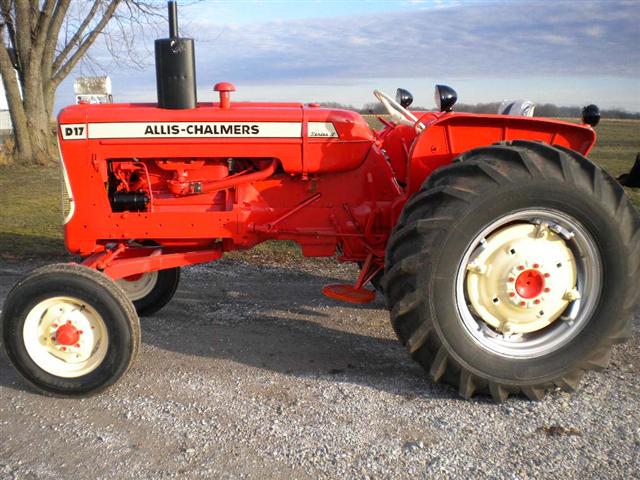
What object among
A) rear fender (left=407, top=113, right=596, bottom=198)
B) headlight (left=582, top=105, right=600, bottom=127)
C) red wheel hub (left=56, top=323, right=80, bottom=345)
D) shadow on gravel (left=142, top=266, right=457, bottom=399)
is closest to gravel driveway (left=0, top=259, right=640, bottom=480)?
shadow on gravel (left=142, top=266, right=457, bottom=399)

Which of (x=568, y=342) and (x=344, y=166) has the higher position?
(x=344, y=166)

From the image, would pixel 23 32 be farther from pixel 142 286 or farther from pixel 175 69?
pixel 175 69

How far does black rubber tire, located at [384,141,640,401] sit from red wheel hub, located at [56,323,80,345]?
1.70 metres

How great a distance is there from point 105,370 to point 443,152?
7.37 feet

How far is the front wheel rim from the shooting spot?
10.6ft

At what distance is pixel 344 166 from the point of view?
3.88 m

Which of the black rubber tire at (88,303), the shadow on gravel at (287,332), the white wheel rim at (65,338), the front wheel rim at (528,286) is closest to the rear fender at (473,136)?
the front wheel rim at (528,286)

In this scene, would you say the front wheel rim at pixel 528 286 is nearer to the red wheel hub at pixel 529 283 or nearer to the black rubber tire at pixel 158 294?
the red wheel hub at pixel 529 283

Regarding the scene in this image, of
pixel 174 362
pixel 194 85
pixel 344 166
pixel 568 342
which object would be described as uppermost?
pixel 194 85

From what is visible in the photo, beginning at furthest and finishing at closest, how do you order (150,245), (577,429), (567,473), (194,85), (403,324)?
(150,245), (194,85), (403,324), (577,429), (567,473)

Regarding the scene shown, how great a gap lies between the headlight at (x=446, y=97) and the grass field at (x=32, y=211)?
211 centimetres

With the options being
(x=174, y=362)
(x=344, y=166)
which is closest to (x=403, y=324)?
(x=344, y=166)

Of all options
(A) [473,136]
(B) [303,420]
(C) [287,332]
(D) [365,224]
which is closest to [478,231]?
(A) [473,136]

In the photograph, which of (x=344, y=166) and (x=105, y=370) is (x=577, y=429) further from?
(x=105, y=370)
